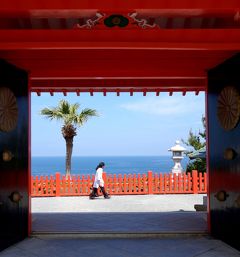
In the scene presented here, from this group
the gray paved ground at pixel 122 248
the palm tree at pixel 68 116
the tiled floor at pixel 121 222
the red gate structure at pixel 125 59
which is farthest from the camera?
the palm tree at pixel 68 116

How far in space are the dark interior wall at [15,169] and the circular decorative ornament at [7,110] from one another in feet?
0.26

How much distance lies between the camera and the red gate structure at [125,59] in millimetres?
4648

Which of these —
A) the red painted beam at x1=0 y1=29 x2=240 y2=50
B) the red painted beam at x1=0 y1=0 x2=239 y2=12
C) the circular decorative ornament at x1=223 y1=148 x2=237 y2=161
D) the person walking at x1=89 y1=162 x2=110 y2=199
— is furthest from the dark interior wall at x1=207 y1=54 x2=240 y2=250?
the person walking at x1=89 y1=162 x2=110 y2=199

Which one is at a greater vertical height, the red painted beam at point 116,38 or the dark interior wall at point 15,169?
the red painted beam at point 116,38

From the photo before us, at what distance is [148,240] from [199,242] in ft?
2.83

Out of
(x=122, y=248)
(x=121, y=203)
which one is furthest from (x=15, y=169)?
(x=121, y=203)

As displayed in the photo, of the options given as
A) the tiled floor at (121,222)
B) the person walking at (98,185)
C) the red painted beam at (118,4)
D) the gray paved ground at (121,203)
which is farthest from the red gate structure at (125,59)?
the person walking at (98,185)

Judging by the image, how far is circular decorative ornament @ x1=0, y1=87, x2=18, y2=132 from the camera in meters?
6.16

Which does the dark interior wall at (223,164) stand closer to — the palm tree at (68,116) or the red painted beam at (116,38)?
the red painted beam at (116,38)

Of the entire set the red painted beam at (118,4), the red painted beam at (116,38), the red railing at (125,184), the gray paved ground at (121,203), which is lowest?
the gray paved ground at (121,203)

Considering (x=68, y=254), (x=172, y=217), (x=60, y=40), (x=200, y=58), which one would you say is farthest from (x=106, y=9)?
(x=172, y=217)

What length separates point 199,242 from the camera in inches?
258

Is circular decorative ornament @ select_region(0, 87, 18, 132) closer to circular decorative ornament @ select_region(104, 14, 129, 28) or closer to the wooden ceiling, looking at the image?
the wooden ceiling

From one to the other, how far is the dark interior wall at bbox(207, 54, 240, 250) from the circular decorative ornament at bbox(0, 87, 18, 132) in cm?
349
